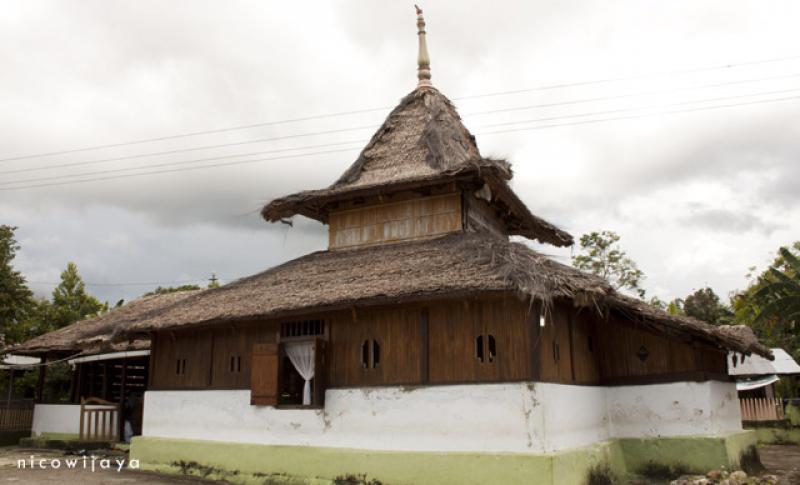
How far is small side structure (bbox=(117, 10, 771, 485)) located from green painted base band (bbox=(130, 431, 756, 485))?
0.10 feet

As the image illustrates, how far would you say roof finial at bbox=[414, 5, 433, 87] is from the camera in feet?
55.8

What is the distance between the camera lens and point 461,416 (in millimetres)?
10477

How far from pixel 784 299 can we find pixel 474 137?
1042 centimetres

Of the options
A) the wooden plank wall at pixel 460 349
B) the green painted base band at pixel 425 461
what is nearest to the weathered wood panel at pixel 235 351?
the wooden plank wall at pixel 460 349

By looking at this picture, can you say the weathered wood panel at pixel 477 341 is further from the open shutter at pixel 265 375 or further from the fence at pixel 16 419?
the fence at pixel 16 419

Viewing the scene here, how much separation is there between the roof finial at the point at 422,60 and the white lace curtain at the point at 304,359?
8048mm

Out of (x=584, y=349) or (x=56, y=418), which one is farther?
(x=56, y=418)

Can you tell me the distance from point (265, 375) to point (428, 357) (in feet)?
10.9

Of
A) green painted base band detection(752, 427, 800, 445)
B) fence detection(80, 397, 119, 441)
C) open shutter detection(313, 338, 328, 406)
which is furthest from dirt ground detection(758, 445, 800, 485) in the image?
fence detection(80, 397, 119, 441)

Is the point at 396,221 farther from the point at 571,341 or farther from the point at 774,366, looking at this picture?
the point at 774,366

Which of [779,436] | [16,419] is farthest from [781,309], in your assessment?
[16,419]

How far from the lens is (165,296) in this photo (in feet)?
71.4

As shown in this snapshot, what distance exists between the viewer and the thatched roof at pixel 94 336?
705 inches

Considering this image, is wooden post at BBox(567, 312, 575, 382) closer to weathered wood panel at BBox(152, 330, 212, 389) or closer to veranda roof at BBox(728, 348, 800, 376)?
weathered wood panel at BBox(152, 330, 212, 389)
